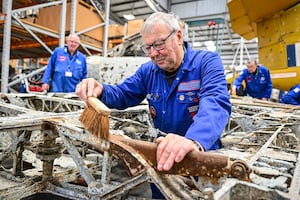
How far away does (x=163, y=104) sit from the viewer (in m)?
1.98

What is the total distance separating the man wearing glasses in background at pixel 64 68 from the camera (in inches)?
193

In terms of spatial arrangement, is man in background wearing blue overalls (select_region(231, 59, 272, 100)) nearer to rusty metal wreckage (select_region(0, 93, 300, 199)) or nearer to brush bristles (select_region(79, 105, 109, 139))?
rusty metal wreckage (select_region(0, 93, 300, 199))

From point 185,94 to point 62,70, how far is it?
11.8 ft

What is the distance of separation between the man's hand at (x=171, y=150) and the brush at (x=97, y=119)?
1.08 feet

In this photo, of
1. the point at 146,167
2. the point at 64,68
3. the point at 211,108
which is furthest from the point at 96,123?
the point at 64,68

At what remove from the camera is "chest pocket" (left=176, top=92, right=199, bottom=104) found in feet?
6.08

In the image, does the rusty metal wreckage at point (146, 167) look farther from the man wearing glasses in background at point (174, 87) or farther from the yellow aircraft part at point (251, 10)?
the yellow aircraft part at point (251, 10)

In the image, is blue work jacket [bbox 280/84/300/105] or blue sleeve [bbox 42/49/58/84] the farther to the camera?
blue work jacket [bbox 280/84/300/105]

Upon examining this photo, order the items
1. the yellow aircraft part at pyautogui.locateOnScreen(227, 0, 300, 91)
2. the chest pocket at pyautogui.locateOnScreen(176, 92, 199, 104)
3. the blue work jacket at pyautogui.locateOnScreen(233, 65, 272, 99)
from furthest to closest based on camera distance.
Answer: the blue work jacket at pyautogui.locateOnScreen(233, 65, 272, 99), the yellow aircraft part at pyautogui.locateOnScreen(227, 0, 300, 91), the chest pocket at pyautogui.locateOnScreen(176, 92, 199, 104)

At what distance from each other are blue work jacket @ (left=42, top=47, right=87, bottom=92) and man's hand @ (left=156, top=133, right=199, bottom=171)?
4182 mm

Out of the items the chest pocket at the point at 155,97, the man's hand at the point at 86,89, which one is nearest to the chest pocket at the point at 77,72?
the chest pocket at the point at 155,97

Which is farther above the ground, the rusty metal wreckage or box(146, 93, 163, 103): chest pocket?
box(146, 93, 163, 103): chest pocket

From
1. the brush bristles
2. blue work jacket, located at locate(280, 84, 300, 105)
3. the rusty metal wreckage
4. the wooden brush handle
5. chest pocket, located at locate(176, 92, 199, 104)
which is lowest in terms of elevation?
the rusty metal wreckage

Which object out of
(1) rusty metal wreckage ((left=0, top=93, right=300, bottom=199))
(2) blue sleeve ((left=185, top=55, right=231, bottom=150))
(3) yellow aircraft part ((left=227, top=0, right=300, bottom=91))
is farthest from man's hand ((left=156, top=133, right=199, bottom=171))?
(3) yellow aircraft part ((left=227, top=0, right=300, bottom=91))
